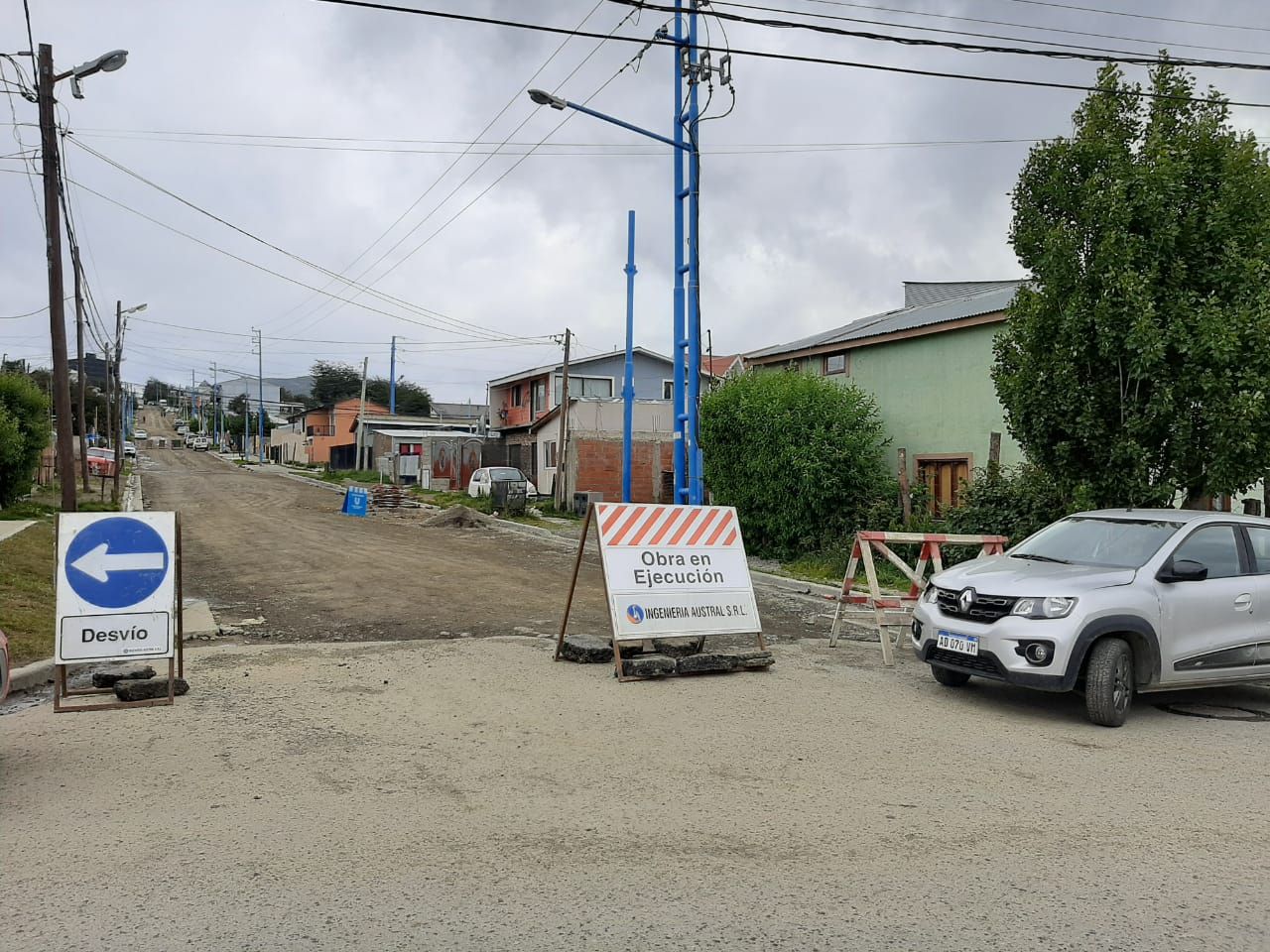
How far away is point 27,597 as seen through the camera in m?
11.7

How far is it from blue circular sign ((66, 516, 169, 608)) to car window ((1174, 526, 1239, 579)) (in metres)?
8.16

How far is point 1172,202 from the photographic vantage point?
418 inches

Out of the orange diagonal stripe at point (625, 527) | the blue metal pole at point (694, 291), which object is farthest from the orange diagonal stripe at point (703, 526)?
the blue metal pole at point (694, 291)

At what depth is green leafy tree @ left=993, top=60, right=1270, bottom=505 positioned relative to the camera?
403 inches

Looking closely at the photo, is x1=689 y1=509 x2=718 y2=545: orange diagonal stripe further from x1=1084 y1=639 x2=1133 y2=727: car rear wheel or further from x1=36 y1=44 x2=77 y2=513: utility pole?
x1=36 y1=44 x2=77 y2=513: utility pole

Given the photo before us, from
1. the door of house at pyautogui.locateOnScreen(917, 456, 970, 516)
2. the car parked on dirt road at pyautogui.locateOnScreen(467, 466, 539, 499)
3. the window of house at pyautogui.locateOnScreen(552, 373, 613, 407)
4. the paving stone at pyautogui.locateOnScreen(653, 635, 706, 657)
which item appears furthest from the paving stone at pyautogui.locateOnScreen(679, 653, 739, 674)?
the window of house at pyautogui.locateOnScreen(552, 373, 613, 407)

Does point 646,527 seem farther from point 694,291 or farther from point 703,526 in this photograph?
point 694,291

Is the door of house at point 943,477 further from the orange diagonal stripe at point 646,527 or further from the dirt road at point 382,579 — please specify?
the orange diagonal stripe at point 646,527

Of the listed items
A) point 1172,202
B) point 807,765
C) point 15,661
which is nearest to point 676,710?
point 807,765

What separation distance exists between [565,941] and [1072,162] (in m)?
10.7

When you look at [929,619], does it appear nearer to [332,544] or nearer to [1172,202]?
[1172,202]

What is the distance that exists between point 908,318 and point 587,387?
2629cm

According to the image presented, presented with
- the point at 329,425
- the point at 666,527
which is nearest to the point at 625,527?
the point at 666,527

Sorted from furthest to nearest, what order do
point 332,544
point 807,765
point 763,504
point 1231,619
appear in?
point 332,544
point 763,504
point 1231,619
point 807,765
